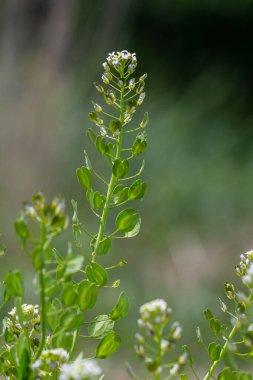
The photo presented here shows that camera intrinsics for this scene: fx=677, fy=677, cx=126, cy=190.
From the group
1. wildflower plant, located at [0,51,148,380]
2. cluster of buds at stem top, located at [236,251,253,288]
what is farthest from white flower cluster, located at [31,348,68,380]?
cluster of buds at stem top, located at [236,251,253,288]

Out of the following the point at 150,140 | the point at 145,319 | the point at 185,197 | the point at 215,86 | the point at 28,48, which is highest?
the point at 28,48

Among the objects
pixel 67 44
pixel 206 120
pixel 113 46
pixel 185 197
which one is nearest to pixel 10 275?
pixel 185 197

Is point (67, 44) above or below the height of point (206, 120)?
above

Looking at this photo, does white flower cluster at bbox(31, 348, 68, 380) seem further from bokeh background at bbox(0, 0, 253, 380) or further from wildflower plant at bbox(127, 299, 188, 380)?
bokeh background at bbox(0, 0, 253, 380)

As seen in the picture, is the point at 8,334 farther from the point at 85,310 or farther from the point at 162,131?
the point at 162,131

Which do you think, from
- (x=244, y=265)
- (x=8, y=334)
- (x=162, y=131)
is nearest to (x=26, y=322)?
(x=8, y=334)

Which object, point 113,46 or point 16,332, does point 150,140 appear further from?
point 16,332

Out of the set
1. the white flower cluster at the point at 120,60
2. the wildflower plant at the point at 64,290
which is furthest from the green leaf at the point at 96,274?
the white flower cluster at the point at 120,60
